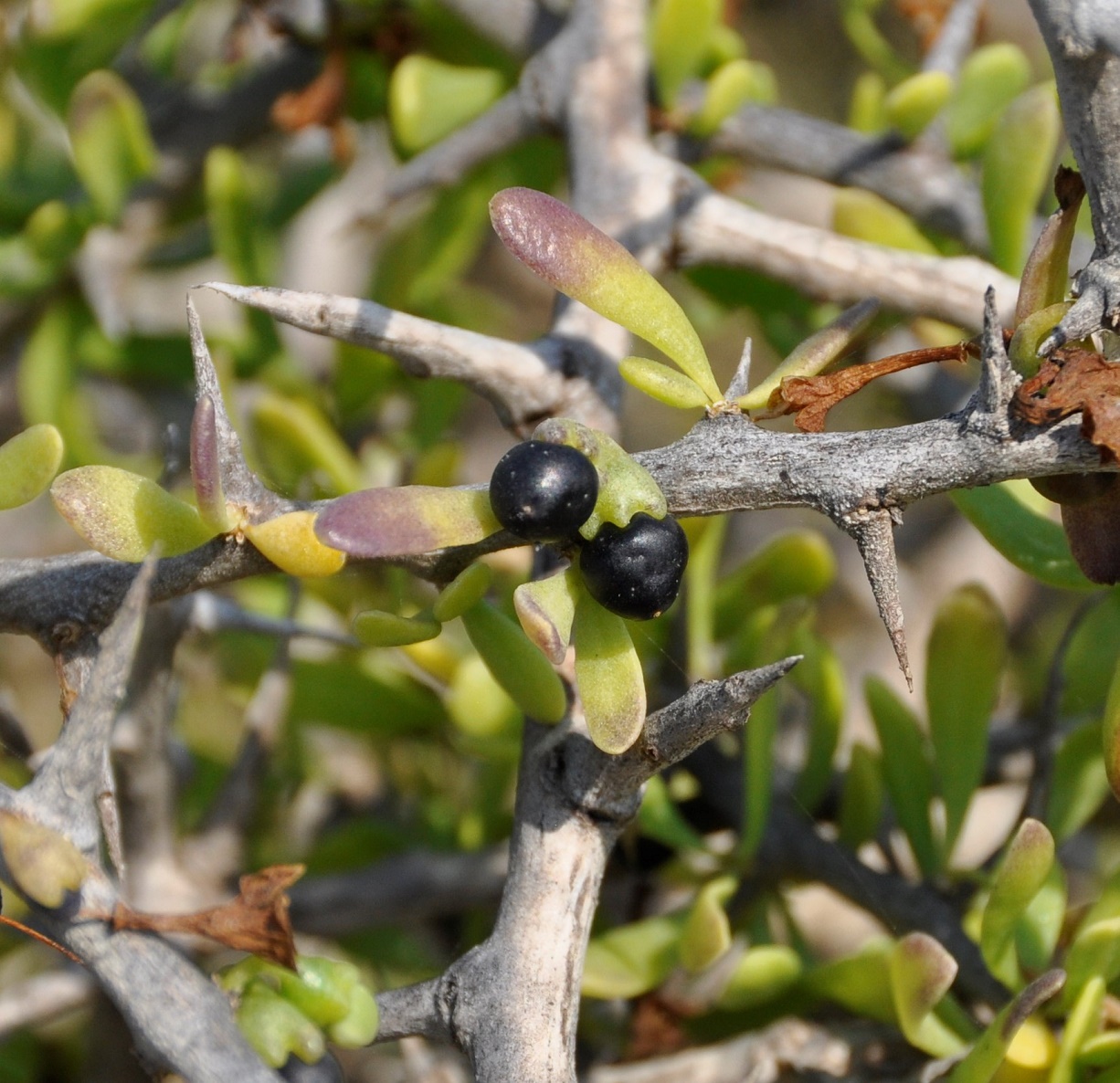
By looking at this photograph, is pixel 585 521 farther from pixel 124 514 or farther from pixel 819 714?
pixel 819 714

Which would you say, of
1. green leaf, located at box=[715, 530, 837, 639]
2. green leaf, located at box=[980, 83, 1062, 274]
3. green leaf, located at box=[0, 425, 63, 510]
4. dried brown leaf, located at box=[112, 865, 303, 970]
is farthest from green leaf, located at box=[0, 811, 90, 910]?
green leaf, located at box=[980, 83, 1062, 274]

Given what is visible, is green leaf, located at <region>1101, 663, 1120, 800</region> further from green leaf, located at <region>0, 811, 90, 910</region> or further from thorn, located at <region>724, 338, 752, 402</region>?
green leaf, located at <region>0, 811, 90, 910</region>

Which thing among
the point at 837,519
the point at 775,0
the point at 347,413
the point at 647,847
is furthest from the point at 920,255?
the point at 775,0

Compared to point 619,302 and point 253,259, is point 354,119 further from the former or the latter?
point 619,302

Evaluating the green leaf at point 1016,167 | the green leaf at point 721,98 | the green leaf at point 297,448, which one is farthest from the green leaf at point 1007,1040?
the green leaf at point 721,98

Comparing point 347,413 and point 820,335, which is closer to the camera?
point 820,335

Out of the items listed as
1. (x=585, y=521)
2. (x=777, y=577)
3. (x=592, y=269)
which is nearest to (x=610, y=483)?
(x=585, y=521)
